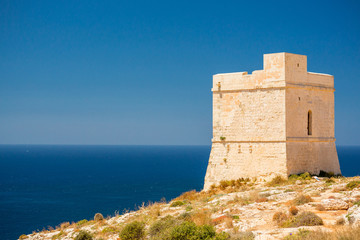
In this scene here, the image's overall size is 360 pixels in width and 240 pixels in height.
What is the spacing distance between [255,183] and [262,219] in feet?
26.5

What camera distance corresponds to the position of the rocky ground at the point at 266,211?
380 inches

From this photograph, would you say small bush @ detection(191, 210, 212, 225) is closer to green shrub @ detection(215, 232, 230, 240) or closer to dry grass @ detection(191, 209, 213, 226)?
dry grass @ detection(191, 209, 213, 226)

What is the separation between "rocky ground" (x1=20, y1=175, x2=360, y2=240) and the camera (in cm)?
966

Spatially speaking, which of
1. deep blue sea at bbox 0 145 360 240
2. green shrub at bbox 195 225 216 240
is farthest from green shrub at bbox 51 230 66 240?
deep blue sea at bbox 0 145 360 240

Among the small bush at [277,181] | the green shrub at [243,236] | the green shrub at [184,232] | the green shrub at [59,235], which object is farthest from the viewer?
the small bush at [277,181]

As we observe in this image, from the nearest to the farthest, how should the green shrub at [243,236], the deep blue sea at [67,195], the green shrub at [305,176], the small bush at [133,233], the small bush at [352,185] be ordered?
the green shrub at [243,236] → the small bush at [133,233] → the small bush at [352,185] → the green shrub at [305,176] → the deep blue sea at [67,195]

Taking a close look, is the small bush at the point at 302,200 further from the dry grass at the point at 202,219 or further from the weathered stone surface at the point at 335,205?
the dry grass at the point at 202,219

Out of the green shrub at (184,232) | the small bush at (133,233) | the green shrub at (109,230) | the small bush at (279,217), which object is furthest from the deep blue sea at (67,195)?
the small bush at (279,217)

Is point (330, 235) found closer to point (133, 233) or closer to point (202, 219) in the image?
point (202, 219)

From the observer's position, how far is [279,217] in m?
11.0

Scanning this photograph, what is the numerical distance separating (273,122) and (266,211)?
7.71 metres

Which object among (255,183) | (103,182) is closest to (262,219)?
(255,183)

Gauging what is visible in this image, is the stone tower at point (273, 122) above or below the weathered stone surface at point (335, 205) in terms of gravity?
above

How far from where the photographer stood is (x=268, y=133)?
1953 cm
